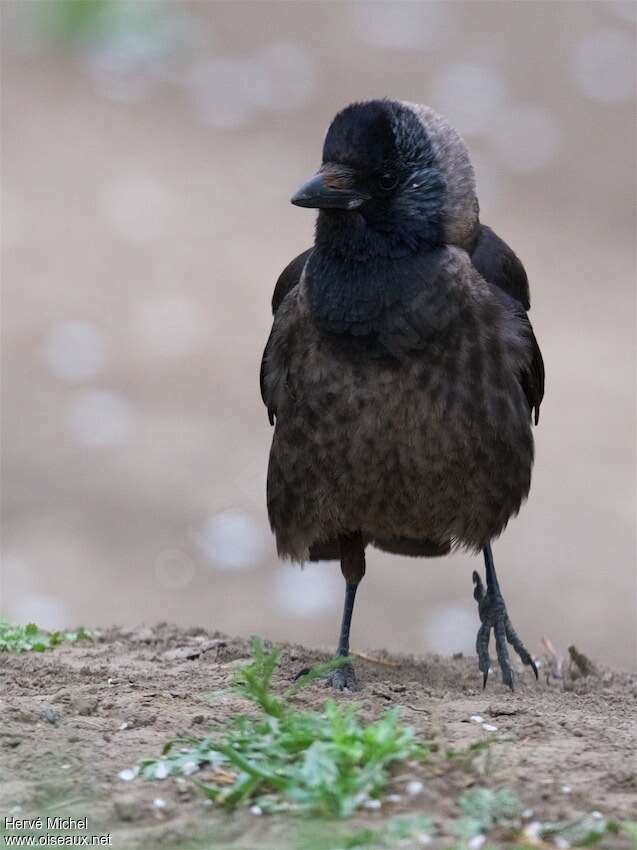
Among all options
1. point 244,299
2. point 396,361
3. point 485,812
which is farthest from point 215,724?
point 244,299

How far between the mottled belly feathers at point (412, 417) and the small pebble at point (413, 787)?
1950 mm

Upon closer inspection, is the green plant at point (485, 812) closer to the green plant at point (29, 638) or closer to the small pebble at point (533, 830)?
the small pebble at point (533, 830)

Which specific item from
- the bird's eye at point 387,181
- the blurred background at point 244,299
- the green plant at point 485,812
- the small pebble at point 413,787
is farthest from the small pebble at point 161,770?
the bird's eye at point 387,181

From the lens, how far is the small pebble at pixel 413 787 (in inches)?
140

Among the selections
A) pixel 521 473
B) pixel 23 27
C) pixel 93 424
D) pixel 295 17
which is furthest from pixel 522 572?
pixel 295 17

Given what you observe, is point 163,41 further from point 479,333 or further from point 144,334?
point 144,334

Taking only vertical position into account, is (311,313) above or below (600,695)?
above

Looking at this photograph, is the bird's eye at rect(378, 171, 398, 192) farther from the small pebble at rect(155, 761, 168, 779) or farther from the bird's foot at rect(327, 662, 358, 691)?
the small pebble at rect(155, 761, 168, 779)

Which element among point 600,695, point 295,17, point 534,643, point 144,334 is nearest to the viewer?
point 600,695

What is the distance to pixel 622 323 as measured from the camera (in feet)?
40.7

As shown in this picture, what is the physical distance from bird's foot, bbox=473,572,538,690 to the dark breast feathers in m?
0.43

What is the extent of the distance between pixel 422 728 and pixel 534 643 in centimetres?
490

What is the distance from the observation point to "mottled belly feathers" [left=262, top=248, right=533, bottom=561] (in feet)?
17.7

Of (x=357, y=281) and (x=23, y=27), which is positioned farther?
(x=357, y=281)
